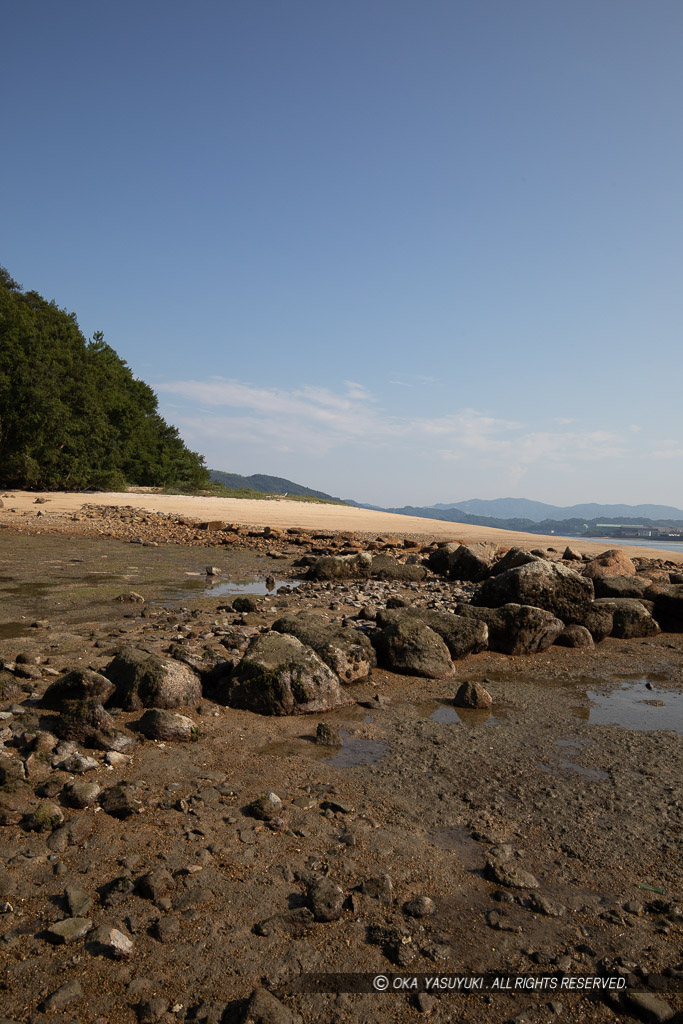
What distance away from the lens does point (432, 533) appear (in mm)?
28266

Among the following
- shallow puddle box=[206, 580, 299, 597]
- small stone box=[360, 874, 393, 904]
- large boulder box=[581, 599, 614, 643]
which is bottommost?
small stone box=[360, 874, 393, 904]

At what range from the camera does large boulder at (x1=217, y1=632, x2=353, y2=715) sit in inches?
228

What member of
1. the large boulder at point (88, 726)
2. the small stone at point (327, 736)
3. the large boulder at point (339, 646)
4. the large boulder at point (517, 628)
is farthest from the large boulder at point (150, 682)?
the large boulder at point (517, 628)

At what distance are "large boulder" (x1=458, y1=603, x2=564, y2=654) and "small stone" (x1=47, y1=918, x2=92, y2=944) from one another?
6.52m

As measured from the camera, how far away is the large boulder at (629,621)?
393 inches

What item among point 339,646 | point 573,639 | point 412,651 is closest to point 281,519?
point 573,639

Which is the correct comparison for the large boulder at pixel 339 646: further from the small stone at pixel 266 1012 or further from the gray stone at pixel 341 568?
the gray stone at pixel 341 568

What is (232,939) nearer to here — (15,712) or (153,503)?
(15,712)

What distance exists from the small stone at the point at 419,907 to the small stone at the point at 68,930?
5.29 ft

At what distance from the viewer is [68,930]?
2.76 meters

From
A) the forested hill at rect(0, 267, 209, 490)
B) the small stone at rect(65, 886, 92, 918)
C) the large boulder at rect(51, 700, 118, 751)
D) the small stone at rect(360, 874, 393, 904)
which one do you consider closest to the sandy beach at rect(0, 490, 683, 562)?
the forested hill at rect(0, 267, 209, 490)

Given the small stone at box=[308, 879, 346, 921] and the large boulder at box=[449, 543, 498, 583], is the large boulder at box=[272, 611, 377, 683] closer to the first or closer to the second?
the small stone at box=[308, 879, 346, 921]

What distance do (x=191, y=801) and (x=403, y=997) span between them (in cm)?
201

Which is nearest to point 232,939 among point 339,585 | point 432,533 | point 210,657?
point 210,657
